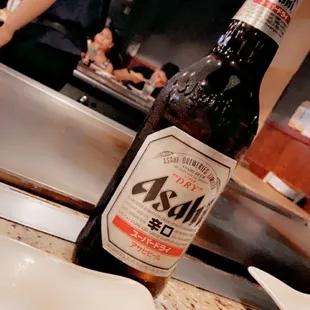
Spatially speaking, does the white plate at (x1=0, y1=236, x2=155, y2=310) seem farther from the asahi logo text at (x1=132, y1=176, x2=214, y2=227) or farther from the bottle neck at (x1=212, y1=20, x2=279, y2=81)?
the bottle neck at (x1=212, y1=20, x2=279, y2=81)

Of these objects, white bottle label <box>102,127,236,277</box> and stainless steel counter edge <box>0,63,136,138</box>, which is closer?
white bottle label <box>102,127,236,277</box>

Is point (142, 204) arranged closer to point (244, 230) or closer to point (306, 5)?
point (244, 230)

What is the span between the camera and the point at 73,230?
370mm

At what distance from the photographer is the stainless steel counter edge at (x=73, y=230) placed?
35 centimetres

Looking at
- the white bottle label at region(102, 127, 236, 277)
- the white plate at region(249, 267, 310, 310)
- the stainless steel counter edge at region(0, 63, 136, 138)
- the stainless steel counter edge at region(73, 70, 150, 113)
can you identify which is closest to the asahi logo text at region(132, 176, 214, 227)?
the white bottle label at region(102, 127, 236, 277)

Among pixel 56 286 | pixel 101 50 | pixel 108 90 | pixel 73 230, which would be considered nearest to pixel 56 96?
pixel 73 230

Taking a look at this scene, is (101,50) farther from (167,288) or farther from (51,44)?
(167,288)

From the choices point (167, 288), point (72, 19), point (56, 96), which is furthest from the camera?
point (72, 19)

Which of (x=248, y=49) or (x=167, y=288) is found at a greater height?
(x=248, y=49)

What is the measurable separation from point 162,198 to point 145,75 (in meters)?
2.04

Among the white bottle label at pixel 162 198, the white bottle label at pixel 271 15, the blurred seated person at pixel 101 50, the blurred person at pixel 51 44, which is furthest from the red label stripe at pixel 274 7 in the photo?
the blurred seated person at pixel 101 50

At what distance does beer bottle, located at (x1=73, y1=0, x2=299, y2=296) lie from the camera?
1.00 ft

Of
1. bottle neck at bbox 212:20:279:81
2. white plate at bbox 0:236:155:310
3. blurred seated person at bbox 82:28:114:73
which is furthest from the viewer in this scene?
blurred seated person at bbox 82:28:114:73

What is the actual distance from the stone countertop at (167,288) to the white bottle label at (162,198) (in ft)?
0.11
